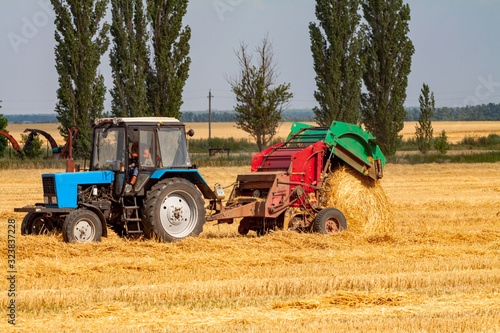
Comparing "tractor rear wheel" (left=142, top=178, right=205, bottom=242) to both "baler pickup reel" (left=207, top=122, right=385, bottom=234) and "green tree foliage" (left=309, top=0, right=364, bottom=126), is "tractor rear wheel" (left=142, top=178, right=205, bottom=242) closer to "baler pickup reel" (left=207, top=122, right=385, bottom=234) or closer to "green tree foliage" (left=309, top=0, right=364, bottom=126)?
"baler pickup reel" (left=207, top=122, right=385, bottom=234)

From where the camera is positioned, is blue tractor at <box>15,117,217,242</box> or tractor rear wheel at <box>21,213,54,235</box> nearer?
blue tractor at <box>15,117,217,242</box>

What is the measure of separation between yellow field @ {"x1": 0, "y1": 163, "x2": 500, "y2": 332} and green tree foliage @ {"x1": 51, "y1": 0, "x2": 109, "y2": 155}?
725 inches

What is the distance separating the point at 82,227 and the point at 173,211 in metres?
1.38

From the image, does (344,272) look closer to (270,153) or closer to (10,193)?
(270,153)

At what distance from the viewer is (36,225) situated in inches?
405

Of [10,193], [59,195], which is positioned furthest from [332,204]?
[10,193]

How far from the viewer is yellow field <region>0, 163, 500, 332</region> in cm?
601

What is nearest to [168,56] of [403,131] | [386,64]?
[386,64]

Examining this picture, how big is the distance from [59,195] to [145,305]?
3.74m

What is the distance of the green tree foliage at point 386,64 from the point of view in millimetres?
33438

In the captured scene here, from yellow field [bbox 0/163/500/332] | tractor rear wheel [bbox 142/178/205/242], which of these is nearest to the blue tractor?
tractor rear wheel [bbox 142/178/205/242]

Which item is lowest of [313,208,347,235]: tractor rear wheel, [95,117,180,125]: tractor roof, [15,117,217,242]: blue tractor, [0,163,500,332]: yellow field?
[0,163,500,332]: yellow field

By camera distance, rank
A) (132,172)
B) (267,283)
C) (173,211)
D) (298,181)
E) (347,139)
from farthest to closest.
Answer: (347,139) < (298,181) < (173,211) < (132,172) < (267,283)

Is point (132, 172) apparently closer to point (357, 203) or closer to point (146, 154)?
point (146, 154)
